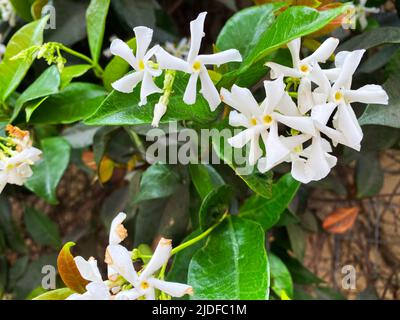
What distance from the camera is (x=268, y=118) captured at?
46 centimetres

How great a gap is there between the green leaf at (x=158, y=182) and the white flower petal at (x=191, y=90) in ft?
0.73

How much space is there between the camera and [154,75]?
0.47 meters

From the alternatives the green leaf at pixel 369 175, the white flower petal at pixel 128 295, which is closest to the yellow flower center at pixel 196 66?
the white flower petal at pixel 128 295

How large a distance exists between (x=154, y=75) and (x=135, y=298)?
0.20 meters

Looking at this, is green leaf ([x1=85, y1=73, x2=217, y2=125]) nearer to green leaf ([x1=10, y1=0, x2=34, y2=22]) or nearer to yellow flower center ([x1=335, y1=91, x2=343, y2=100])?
yellow flower center ([x1=335, y1=91, x2=343, y2=100])

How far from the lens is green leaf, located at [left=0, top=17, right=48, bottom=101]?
0.63 meters

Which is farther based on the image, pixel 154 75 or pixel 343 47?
pixel 343 47

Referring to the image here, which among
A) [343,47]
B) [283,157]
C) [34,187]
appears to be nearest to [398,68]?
[343,47]

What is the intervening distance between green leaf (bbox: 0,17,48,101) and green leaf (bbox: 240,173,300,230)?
329mm

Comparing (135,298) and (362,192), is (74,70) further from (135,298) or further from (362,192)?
(362,192)

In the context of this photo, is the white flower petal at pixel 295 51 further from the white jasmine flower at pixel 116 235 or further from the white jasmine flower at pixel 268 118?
the white jasmine flower at pixel 116 235

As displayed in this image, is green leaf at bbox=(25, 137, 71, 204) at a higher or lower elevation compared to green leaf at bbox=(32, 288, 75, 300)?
higher

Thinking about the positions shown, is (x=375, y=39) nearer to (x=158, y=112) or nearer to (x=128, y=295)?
(x=158, y=112)

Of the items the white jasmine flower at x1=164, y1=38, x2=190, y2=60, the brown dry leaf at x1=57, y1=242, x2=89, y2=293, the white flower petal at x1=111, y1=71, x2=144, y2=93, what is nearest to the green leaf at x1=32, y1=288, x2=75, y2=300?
the brown dry leaf at x1=57, y1=242, x2=89, y2=293
